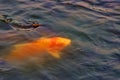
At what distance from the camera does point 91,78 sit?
4.76m

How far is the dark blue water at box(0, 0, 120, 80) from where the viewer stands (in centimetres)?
487

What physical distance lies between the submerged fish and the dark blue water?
0.13m

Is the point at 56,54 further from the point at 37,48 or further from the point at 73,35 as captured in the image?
the point at 73,35

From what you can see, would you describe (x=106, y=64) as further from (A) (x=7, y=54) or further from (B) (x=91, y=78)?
(A) (x=7, y=54)

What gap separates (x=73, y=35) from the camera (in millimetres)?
6016

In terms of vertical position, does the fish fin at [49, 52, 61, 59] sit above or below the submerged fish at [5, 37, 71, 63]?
below

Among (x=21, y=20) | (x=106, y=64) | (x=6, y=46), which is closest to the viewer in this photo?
(x=106, y=64)

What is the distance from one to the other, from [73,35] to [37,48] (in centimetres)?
90

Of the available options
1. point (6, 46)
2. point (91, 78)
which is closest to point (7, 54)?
point (6, 46)

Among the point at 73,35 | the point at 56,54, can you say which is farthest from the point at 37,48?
the point at 73,35

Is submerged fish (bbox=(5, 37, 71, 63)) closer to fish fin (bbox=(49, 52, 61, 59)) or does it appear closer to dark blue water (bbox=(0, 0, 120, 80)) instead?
fish fin (bbox=(49, 52, 61, 59))

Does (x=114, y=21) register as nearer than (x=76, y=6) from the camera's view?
Yes

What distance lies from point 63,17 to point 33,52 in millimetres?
1655

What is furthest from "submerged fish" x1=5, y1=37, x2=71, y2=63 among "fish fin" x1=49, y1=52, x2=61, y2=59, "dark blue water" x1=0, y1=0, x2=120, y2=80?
"dark blue water" x1=0, y1=0, x2=120, y2=80
